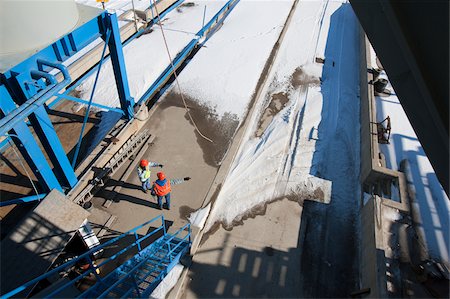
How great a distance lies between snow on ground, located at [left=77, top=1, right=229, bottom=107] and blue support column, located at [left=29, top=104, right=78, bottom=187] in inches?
190

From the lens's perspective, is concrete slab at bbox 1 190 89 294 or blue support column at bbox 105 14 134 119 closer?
concrete slab at bbox 1 190 89 294

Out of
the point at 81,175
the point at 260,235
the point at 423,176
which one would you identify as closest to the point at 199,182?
the point at 260,235

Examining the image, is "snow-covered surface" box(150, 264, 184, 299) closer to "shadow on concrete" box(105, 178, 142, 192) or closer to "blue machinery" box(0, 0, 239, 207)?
"shadow on concrete" box(105, 178, 142, 192)

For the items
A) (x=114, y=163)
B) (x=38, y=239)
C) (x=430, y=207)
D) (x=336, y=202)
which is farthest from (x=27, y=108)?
(x=430, y=207)

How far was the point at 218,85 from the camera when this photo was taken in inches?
549

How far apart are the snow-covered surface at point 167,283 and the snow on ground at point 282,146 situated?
1516mm

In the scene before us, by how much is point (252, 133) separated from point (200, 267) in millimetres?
5519

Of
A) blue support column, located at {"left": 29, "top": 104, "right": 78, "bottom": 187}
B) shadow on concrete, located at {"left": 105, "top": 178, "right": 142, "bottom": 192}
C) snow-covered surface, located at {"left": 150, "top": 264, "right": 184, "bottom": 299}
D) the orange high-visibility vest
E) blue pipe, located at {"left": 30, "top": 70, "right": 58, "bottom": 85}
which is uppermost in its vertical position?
shadow on concrete, located at {"left": 105, "top": 178, "right": 142, "bottom": 192}

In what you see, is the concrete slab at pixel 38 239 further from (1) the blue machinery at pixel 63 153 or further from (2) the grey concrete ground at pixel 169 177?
(2) the grey concrete ground at pixel 169 177

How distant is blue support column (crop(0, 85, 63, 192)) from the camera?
637cm

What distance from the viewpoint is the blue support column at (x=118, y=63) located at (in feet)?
27.6

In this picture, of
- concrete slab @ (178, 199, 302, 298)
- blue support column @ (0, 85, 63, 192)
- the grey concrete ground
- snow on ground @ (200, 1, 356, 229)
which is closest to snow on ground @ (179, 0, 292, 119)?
snow on ground @ (200, 1, 356, 229)

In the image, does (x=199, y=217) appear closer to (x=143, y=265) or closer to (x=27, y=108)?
(x=143, y=265)

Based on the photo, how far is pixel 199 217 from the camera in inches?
356
